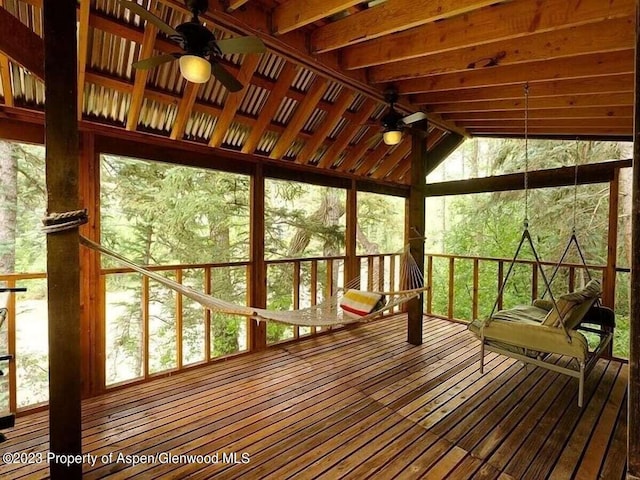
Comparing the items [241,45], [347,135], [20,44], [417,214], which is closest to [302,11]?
[241,45]

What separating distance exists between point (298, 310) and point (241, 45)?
2.18 meters

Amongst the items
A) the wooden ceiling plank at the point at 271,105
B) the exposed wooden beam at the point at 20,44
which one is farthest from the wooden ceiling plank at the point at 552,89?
the exposed wooden beam at the point at 20,44

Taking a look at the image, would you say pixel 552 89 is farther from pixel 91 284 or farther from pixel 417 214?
pixel 91 284

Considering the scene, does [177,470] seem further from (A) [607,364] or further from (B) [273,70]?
(A) [607,364]

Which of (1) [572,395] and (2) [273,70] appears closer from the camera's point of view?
(1) [572,395]

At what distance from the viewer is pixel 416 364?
339cm

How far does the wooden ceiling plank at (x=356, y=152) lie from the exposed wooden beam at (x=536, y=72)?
107 cm

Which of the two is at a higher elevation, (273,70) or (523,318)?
(273,70)

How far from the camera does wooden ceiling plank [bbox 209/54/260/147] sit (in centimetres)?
270

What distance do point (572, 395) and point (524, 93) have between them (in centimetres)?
A: 278

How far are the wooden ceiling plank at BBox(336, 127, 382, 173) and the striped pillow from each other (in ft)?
6.14

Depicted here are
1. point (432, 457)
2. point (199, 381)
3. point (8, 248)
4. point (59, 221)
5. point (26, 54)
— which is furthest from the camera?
point (8, 248)

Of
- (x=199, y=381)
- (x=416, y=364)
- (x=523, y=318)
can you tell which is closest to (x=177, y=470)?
(x=199, y=381)

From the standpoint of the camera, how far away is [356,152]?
4.32 metres
